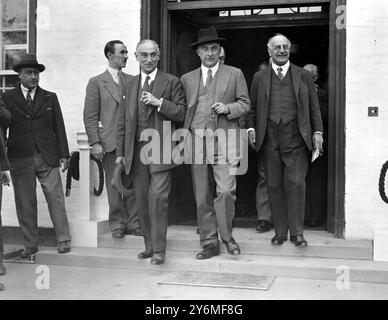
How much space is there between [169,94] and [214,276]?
1.74 meters

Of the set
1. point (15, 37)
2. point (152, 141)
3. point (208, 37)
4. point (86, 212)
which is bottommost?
point (86, 212)

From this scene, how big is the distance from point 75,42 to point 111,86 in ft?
2.92

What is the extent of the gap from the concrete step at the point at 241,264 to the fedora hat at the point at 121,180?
0.67 m

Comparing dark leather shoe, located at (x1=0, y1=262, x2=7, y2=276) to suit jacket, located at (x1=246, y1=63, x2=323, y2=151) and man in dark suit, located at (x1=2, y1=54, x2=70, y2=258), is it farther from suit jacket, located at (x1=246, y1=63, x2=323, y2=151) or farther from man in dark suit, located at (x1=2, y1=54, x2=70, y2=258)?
suit jacket, located at (x1=246, y1=63, x2=323, y2=151)

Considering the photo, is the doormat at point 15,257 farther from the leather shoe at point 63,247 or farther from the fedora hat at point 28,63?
the fedora hat at point 28,63

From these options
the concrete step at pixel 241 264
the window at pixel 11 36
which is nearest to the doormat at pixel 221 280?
the concrete step at pixel 241 264

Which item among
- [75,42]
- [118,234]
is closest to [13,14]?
[75,42]

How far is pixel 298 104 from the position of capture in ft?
19.1

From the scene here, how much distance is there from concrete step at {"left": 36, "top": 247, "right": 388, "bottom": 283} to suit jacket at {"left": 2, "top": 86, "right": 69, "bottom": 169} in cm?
100

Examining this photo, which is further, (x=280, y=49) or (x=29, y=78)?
(x=29, y=78)

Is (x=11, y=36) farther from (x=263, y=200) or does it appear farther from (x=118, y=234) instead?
(x=263, y=200)

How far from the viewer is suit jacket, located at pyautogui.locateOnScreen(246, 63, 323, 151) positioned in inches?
229

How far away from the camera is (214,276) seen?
5.49 metres

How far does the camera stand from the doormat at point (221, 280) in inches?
204
